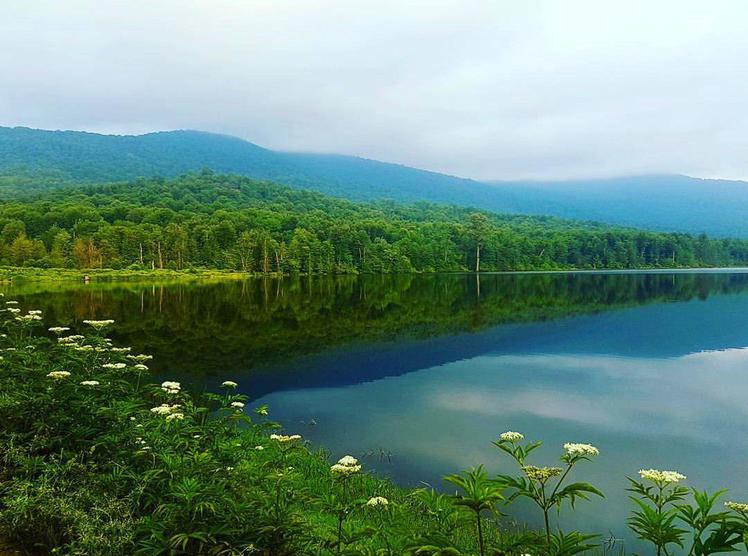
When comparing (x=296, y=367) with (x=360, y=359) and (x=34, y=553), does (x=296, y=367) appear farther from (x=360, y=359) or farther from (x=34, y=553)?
(x=34, y=553)

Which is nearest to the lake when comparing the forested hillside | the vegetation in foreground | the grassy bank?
the vegetation in foreground

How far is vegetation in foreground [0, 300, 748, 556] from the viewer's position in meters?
3.64

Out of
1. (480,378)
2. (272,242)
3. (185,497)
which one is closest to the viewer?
(185,497)

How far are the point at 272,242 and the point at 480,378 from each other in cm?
9046

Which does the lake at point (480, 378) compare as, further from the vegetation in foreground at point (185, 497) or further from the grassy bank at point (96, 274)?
the grassy bank at point (96, 274)

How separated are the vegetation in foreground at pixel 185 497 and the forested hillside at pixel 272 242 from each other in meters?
91.9

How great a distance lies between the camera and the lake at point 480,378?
11.2 meters

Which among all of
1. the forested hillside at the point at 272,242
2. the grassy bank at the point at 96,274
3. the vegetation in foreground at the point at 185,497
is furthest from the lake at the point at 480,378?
the forested hillside at the point at 272,242

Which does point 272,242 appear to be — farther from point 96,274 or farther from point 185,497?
point 185,497

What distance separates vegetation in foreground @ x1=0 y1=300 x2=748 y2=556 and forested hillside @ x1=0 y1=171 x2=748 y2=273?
91.9 metres

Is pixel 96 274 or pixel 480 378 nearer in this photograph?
pixel 480 378

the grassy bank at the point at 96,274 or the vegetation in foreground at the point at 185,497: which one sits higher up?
the vegetation in foreground at the point at 185,497

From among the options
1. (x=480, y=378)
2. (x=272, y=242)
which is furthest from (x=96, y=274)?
(x=480, y=378)

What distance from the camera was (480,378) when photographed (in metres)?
18.8
